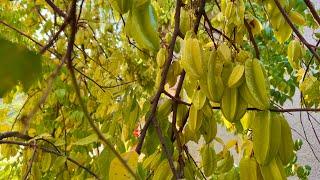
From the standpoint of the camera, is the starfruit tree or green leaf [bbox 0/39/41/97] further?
the starfruit tree

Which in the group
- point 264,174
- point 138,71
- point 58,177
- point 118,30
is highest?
point 118,30

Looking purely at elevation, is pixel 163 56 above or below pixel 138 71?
below

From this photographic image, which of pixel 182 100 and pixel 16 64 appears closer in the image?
pixel 16 64

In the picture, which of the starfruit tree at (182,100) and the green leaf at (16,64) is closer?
the green leaf at (16,64)

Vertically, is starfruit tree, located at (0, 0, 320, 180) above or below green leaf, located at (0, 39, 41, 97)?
above

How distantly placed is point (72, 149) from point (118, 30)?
102 cm

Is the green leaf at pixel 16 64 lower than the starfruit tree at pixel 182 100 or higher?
lower

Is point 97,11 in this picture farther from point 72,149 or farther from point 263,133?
point 263,133

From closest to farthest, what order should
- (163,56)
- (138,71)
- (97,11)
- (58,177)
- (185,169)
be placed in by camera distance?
(185,169) → (163,56) → (58,177) → (138,71) → (97,11)

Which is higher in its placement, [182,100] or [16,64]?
[182,100]

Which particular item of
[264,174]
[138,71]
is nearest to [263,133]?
[264,174]

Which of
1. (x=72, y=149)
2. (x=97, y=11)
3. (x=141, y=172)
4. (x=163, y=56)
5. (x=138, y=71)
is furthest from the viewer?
(x=97, y=11)

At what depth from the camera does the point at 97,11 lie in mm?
2504

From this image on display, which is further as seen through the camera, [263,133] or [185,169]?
[185,169]
